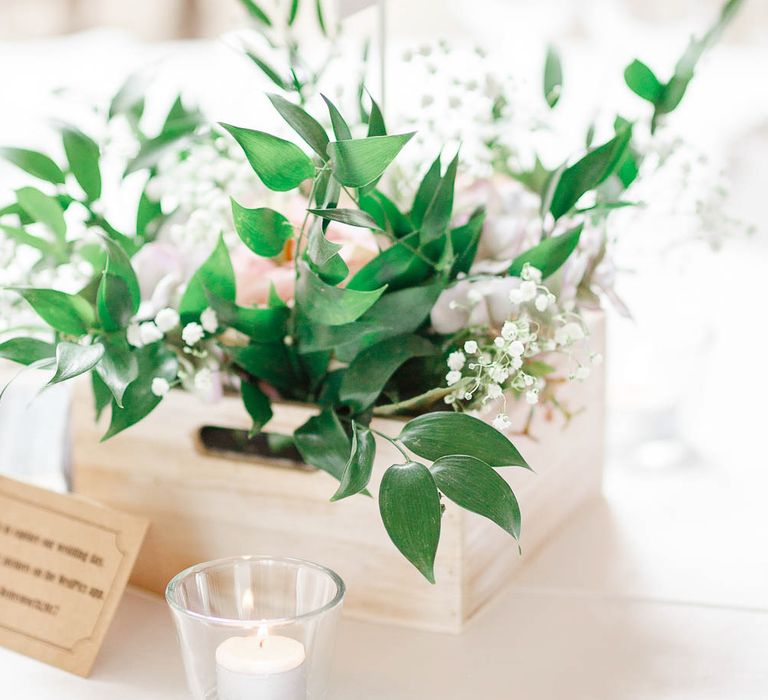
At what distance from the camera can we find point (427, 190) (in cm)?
63

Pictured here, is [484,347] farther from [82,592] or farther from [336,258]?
[82,592]

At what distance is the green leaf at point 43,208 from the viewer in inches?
28.0

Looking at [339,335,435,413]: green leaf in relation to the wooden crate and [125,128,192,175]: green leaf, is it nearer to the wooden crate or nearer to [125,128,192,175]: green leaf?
the wooden crate

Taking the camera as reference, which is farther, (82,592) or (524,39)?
(524,39)

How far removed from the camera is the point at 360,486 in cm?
52

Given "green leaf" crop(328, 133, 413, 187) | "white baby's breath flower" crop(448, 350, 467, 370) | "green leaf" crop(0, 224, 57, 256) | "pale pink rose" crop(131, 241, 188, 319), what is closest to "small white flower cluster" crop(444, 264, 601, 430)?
"white baby's breath flower" crop(448, 350, 467, 370)

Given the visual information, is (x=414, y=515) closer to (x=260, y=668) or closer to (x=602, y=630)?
(x=260, y=668)

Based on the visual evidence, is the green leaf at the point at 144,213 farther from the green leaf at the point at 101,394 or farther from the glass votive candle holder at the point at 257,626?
the glass votive candle holder at the point at 257,626

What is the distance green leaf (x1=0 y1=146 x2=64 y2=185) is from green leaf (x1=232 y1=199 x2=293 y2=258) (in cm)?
23

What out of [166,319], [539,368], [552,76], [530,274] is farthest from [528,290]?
[552,76]

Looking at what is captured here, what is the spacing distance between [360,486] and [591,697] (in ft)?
0.73

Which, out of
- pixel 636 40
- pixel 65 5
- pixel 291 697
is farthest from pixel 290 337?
pixel 65 5

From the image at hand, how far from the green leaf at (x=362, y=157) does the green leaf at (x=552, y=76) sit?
368mm

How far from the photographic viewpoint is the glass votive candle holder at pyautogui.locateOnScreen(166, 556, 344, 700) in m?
0.53
